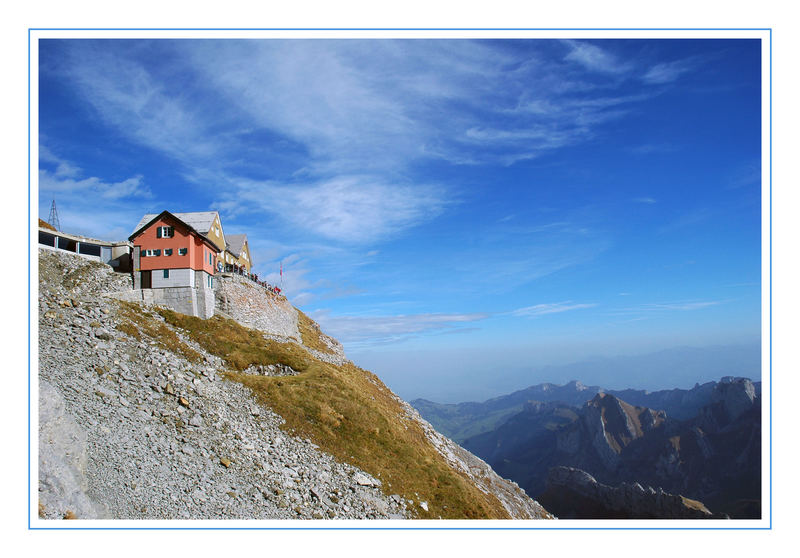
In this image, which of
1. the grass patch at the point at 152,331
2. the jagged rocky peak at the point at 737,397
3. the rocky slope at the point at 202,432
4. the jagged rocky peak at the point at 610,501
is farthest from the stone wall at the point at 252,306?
the jagged rocky peak at the point at 737,397

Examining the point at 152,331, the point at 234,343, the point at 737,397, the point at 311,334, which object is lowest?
the point at 737,397

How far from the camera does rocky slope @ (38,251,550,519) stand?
69.5 ft

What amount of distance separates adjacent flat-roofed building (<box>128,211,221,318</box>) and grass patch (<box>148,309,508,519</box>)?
3.00 m

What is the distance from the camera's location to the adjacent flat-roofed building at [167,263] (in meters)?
47.2

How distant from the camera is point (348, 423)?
35094 mm

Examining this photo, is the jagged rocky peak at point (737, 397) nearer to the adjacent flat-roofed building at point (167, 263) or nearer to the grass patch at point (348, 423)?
the grass patch at point (348, 423)

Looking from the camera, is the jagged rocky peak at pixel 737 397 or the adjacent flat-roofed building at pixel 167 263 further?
the jagged rocky peak at pixel 737 397

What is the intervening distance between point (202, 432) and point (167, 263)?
27083 millimetres

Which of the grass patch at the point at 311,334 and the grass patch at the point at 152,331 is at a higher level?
the grass patch at the point at 152,331

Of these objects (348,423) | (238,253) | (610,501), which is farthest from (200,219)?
(610,501)

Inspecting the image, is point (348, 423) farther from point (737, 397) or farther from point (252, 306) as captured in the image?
point (737, 397)

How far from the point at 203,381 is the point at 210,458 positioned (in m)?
8.99

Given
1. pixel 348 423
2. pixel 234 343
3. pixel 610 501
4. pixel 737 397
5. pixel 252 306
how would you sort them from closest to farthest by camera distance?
pixel 348 423 → pixel 234 343 → pixel 252 306 → pixel 610 501 → pixel 737 397

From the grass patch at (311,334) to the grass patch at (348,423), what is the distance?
18.4 metres
